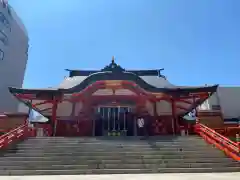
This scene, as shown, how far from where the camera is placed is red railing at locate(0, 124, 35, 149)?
9494mm

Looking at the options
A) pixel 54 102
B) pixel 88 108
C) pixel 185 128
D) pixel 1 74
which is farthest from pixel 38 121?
pixel 1 74

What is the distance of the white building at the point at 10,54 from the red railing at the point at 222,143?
27.0m

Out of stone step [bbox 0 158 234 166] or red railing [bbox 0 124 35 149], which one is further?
red railing [bbox 0 124 35 149]

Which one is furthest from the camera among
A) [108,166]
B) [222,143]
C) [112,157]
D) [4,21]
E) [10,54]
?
[10,54]

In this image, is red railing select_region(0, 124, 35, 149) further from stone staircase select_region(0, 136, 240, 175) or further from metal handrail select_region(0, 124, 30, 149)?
stone staircase select_region(0, 136, 240, 175)

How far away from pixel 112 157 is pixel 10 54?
1185 inches

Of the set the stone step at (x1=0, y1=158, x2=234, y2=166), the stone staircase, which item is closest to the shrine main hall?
the stone staircase

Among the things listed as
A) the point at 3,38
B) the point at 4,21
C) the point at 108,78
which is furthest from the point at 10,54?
the point at 108,78

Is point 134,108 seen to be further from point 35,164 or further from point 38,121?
point 35,164

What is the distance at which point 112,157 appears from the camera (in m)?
8.37

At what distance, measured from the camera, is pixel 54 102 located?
14.1 m

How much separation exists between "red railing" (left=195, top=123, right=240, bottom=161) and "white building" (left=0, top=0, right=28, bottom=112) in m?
27.0

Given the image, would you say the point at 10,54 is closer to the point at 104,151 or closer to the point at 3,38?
the point at 3,38

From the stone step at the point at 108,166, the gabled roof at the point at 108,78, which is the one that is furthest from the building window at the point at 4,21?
the stone step at the point at 108,166
